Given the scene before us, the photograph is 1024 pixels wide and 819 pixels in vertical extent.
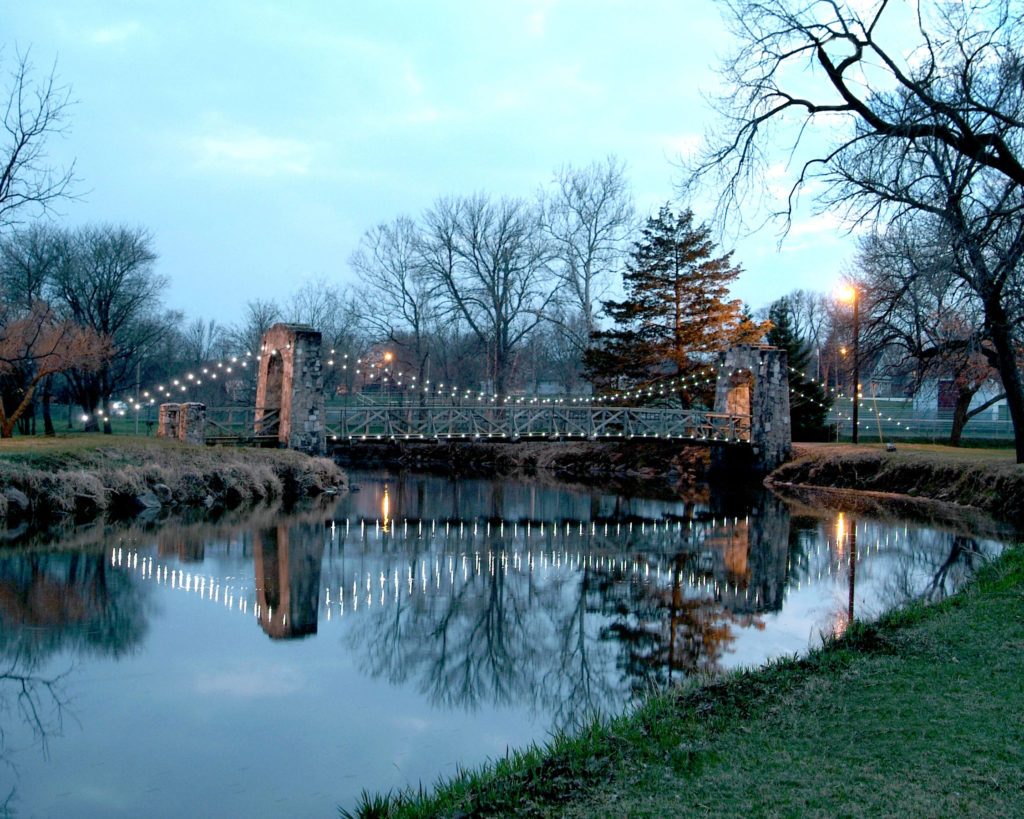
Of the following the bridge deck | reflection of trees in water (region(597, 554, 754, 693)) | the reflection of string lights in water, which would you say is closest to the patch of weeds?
reflection of trees in water (region(597, 554, 754, 693))

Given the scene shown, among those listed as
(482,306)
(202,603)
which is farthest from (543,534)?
(482,306)

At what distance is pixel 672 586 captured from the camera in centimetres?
1115

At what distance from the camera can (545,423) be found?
1129 inches

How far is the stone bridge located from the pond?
6.67 meters

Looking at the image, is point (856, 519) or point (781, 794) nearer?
point (781, 794)

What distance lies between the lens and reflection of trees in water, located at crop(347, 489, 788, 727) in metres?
7.15

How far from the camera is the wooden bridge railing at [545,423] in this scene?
2394 cm

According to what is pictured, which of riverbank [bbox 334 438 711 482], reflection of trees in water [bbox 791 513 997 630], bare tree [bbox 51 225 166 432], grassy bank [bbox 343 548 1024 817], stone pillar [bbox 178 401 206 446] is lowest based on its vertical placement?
reflection of trees in water [bbox 791 513 997 630]

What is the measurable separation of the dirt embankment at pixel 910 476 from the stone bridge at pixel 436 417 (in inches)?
73.6

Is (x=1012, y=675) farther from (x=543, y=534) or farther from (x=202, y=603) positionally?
(x=543, y=534)

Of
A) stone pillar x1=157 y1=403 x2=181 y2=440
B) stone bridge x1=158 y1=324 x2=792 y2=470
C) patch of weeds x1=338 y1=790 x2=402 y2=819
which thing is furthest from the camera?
stone bridge x1=158 y1=324 x2=792 y2=470

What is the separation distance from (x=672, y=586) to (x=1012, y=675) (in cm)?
580

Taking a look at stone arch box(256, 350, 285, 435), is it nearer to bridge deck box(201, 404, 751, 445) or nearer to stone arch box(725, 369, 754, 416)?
bridge deck box(201, 404, 751, 445)

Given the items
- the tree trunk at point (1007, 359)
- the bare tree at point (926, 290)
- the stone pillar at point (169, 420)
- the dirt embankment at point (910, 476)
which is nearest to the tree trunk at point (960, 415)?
the dirt embankment at point (910, 476)
